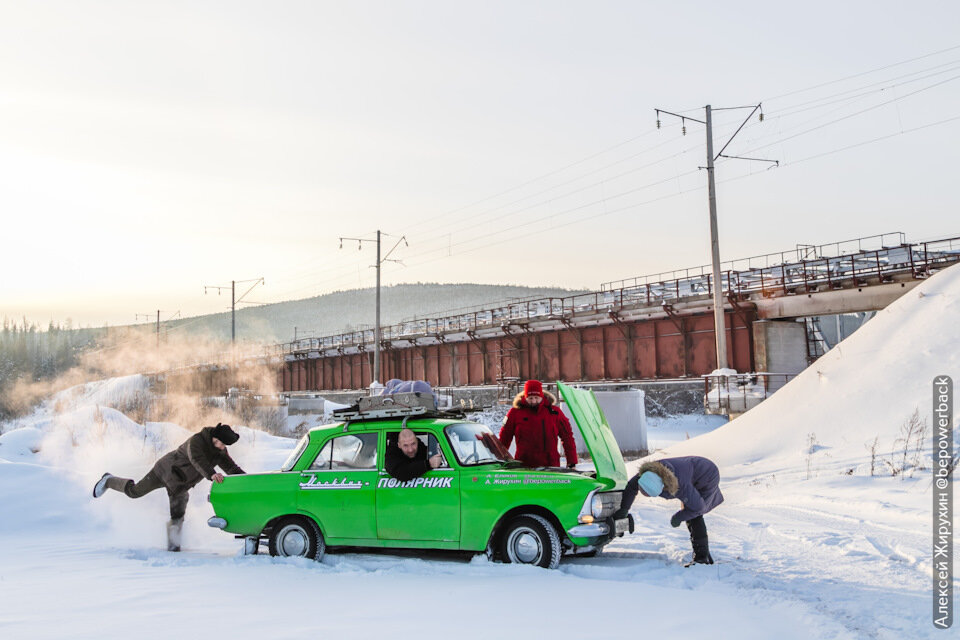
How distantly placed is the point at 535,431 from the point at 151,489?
5.19 m

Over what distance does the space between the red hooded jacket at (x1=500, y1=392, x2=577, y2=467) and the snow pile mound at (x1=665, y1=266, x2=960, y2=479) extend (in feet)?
21.6

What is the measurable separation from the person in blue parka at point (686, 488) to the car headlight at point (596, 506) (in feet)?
0.79

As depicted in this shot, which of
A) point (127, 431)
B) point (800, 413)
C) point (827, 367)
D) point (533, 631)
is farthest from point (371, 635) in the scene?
point (127, 431)

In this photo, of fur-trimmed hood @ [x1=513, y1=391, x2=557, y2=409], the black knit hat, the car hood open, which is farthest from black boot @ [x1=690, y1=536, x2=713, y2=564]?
the black knit hat

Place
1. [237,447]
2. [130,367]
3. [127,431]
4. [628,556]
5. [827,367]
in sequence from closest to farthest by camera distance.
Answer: [628,556] → [827,367] → [237,447] → [127,431] → [130,367]

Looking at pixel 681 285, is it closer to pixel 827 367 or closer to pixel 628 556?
pixel 827 367

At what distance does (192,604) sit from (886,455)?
12337mm

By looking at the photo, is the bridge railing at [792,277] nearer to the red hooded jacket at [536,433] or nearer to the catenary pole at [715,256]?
the catenary pole at [715,256]

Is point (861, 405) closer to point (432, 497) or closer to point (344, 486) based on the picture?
point (432, 497)

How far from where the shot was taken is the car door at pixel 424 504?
896cm

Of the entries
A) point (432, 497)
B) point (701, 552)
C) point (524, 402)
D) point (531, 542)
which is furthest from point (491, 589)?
point (524, 402)

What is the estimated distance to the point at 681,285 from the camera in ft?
109

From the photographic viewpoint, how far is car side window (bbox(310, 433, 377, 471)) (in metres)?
9.62

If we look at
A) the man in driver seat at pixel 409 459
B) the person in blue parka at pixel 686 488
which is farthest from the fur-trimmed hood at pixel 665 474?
the man in driver seat at pixel 409 459
